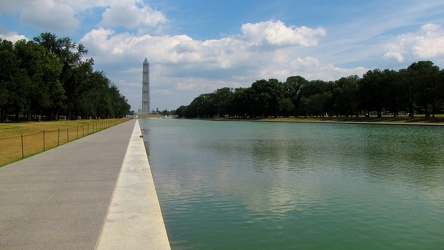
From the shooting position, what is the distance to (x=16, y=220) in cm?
717

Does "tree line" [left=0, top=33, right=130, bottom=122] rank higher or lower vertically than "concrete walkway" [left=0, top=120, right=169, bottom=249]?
higher

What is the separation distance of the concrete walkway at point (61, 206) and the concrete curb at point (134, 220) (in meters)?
0.02

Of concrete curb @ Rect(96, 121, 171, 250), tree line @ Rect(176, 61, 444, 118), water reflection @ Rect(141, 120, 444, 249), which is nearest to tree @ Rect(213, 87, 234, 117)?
tree line @ Rect(176, 61, 444, 118)

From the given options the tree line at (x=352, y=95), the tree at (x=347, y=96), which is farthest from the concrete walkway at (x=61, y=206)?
the tree at (x=347, y=96)

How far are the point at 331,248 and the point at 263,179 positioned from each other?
684 cm

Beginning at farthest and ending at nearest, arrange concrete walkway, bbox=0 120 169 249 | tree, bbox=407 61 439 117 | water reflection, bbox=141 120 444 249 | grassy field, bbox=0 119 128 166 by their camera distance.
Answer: tree, bbox=407 61 439 117
grassy field, bbox=0 119 128 166
water reflection, bbox=141 120 444 249
concrete walkway, bbox=0 120 169 249

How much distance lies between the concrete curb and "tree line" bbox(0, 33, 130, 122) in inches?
2198

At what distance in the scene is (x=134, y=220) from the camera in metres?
7.43

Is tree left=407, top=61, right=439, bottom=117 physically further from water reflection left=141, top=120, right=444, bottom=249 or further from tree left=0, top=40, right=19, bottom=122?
tree left=0, top=40, right=19, bottom=122

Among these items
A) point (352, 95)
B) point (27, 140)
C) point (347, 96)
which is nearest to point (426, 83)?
point (352, 95)

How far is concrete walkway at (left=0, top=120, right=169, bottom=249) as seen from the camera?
609cm

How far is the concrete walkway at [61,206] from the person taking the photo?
6.09 meters

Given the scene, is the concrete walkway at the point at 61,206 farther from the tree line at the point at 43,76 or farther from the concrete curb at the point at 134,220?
the tree line at the point at 43,76

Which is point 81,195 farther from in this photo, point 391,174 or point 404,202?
point 391,174
